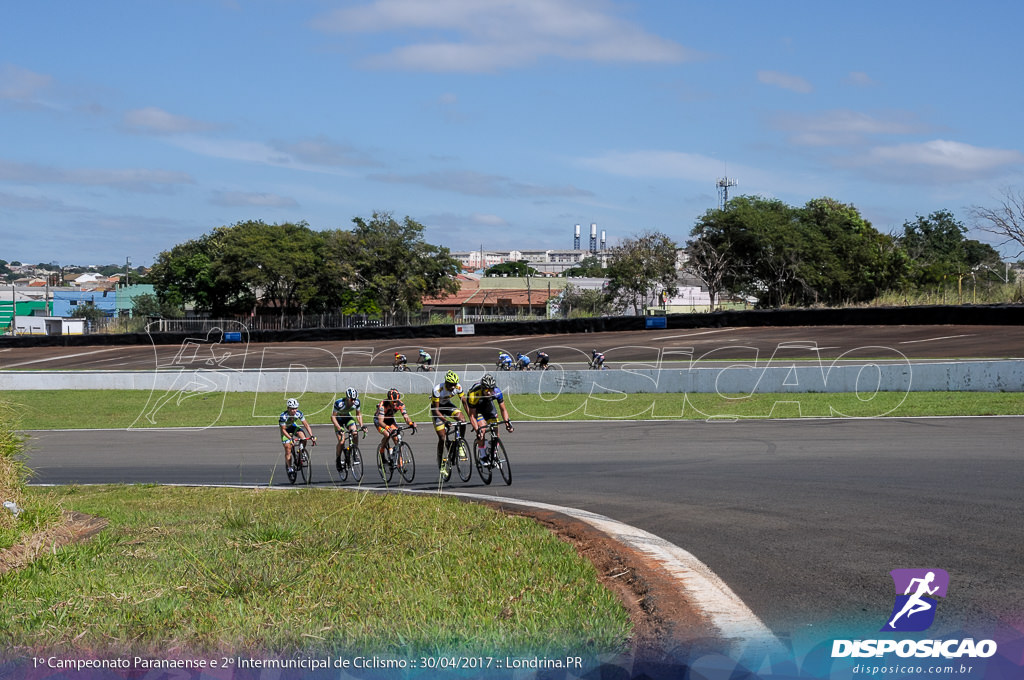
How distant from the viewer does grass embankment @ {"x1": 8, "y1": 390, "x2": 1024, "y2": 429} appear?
25359 millimetres

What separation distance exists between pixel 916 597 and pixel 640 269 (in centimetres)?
7717

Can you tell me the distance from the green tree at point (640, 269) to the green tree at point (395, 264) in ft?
47.6

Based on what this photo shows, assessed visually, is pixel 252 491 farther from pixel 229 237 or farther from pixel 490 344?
pixel 229 237

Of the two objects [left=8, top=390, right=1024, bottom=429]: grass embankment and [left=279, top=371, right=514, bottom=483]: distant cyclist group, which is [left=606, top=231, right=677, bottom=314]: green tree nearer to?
[left=8, top=390, right=1024, bottom=429]: grass embankment

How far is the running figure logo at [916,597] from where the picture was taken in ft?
19.2

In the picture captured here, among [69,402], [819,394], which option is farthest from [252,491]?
[69,402]

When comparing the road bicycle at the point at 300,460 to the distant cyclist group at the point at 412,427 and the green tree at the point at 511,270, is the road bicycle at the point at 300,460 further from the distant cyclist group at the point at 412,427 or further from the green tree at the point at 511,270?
the green tree at the point at 511,270

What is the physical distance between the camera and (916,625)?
5824mm

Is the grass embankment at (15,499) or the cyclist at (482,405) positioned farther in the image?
the cyclist at (482,405)

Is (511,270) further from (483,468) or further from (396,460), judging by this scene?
(483,468)

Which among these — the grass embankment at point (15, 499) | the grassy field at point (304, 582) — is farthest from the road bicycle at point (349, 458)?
the grass embankment at point (15, 499)

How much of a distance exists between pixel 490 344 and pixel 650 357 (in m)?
13.2

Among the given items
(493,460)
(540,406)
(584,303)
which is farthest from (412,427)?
(584,303)

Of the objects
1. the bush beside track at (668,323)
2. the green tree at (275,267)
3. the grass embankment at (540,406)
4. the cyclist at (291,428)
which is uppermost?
the green tree at (275,267)
